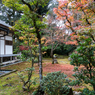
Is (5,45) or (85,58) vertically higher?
(5,45)

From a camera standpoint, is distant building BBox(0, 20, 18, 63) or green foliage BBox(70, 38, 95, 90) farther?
distant building BBox(0, 20, 18, 63)

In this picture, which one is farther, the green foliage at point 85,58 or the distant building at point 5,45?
the distant building at point 5,45

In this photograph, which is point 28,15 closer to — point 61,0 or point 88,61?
point 88,61

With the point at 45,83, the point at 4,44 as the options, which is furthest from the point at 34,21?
the point at 4,44

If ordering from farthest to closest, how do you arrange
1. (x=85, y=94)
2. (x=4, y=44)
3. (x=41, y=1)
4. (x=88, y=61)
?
(x=4, y=44)
(x=41, y=1)
(x=88, y=61)
(x=85, y=94)

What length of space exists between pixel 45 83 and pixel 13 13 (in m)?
15.5

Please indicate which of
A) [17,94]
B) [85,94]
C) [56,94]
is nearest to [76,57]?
[85,94]

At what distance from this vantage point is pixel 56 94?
2076mm

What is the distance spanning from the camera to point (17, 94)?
3.02 meters

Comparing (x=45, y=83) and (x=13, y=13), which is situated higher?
(x=13, y=13)

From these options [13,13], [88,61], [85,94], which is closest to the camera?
[85,94]

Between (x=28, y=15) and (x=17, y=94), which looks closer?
(x=28, y=15)

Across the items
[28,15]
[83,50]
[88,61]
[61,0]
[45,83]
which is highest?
[61,0]

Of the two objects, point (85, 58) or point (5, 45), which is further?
point (5, 45)
